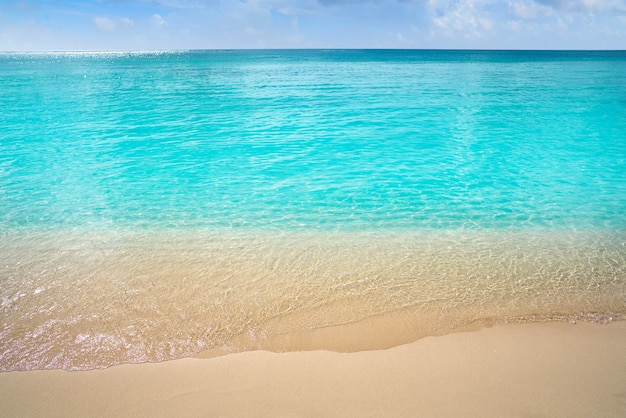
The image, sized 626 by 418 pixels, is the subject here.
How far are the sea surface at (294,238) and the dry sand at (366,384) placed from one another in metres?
0.28

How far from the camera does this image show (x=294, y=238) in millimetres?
8336

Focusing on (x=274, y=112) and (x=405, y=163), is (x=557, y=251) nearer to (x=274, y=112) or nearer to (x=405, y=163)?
(x=405, y=163)

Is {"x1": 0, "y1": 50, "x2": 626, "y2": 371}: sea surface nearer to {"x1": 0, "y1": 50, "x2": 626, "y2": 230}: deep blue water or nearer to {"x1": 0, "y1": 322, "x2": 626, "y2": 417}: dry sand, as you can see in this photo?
{"x1": 0, "y1": 50, "x2": 626, "y2": 230}: deep blue water

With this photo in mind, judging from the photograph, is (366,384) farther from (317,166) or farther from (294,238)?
(317,166)

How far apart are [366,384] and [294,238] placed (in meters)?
4.21

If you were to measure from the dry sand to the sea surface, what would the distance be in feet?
0.93

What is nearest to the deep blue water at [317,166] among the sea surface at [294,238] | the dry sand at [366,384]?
the sea surface at [294,238]

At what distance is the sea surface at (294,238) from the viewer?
554 centimetres

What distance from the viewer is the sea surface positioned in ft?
18.2

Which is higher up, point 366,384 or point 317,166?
point 317,166

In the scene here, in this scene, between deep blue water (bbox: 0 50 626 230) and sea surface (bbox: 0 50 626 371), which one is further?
deep blue water (bbox: 0 50 626 230)

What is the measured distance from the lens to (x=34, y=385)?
14.7 ft

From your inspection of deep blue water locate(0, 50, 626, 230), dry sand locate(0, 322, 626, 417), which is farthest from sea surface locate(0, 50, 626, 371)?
dry sand locate(0, 322, 626, 417)

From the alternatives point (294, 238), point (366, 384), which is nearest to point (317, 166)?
point (294, 238)
